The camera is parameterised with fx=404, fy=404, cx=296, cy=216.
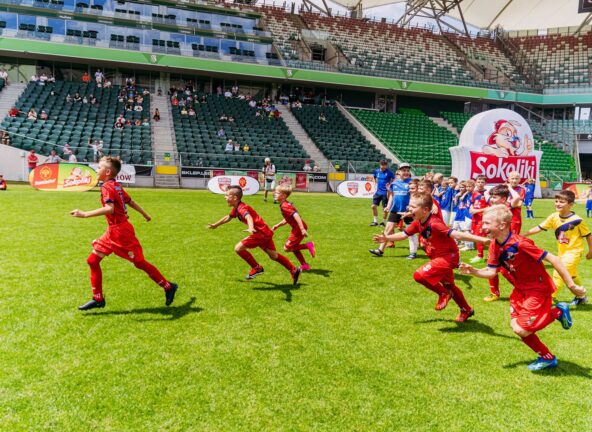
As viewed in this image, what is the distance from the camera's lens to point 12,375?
3613mm

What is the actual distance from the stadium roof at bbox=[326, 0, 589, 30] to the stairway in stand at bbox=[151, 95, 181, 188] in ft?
104

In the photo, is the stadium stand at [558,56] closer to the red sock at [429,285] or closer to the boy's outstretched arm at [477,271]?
the red sock at [429,285]

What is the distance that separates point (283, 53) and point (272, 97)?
164 inches

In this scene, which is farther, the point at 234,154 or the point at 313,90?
the point at 313,90

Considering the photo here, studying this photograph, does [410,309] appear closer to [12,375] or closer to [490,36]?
[12,375]

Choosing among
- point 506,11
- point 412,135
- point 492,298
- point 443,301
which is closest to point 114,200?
point 443,301

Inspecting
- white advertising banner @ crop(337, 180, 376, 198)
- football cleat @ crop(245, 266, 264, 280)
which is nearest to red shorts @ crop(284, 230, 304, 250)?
football cleat @ crop(245, 266, 264, 280)

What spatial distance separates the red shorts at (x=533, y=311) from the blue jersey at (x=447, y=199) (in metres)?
7.46

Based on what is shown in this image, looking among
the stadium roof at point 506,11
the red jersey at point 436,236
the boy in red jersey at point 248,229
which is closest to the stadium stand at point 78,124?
the boy in red jersey at point 248,229

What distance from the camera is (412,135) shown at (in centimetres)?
3488

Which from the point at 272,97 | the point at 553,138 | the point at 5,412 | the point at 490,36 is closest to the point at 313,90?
the point at 272,97

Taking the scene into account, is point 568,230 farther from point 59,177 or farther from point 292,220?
point 59,177

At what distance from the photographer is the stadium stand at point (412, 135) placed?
31594 mm

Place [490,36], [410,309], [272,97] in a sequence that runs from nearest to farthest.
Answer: [410,309], [272,97], [490,36]
